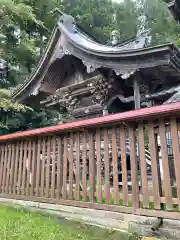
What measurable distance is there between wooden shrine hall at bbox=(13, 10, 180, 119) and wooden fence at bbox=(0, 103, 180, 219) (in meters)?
1.40

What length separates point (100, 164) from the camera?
4207mm

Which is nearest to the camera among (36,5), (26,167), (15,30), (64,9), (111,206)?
(111,206)

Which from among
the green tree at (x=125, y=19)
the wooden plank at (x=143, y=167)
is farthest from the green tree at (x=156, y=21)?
the wooden plank at (x=143, y=167)

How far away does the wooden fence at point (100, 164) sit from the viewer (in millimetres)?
3412

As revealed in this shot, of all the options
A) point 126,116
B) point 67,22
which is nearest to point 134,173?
point 126,116

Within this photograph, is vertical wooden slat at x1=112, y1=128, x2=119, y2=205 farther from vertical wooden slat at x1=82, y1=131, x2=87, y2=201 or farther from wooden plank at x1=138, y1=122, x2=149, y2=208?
vertical wooden slat at x1=82, y1=131, x2=87, y2=201

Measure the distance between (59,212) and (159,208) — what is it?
7.04 feet

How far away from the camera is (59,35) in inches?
299

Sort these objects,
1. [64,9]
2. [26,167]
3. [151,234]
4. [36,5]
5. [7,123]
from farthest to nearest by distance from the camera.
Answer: [64,9]
[36,5]
[7,123]
[26,167]
[151,234]

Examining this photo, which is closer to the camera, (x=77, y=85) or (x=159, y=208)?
(x=159, y=208)

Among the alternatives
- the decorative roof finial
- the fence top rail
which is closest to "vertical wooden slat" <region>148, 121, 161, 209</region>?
the fence top rail

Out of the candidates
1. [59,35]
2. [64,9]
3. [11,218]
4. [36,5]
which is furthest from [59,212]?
[64,9]

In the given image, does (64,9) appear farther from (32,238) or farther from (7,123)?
(32,238)

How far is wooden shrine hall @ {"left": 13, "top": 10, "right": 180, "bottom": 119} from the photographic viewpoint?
5457mm
